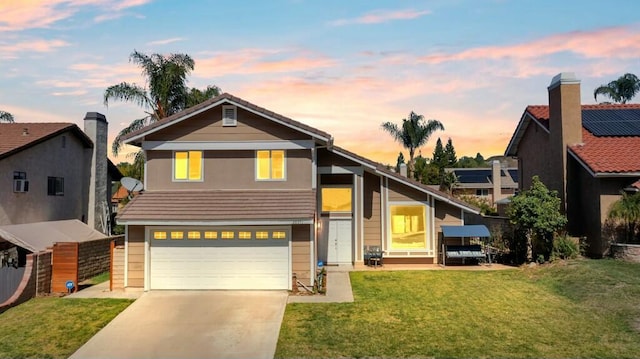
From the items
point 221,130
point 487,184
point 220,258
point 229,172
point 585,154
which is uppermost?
point 487,184

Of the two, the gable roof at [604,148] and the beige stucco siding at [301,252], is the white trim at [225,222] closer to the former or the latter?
the beige stucco siding at [301,252]

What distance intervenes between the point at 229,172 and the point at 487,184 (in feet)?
161

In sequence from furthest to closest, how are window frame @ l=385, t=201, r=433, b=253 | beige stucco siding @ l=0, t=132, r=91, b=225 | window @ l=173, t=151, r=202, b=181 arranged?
beige stucco siding @ l=0, t=132, r=91, b=225 → window frame @ l=385, t=201, r=433, b=253 → window @ l=173, t=151, r=202, b=181

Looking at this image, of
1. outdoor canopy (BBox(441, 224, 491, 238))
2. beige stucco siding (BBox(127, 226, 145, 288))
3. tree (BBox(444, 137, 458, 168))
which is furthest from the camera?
tree (BBox(444, 137, 458, 168))

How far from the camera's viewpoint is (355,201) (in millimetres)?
19734

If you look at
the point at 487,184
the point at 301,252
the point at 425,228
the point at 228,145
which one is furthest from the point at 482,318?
the point at 487,184

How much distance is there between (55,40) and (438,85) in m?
19.4

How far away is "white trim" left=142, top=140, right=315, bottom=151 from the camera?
1669cm

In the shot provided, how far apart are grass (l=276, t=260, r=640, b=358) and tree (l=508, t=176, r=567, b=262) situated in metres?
1.76

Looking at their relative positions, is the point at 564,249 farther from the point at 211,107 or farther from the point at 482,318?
the point at 211,107

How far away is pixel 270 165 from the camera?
16891 mm

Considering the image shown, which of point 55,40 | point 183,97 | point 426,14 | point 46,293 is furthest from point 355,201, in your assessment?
point 183,97

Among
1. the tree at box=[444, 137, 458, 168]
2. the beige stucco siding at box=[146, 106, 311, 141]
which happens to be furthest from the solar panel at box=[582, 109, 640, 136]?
the tree at box=[444, 137, 458, 168]

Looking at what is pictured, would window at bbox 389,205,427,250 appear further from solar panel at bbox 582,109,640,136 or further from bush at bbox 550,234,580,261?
solar panel at bbox 582,109,640,136
